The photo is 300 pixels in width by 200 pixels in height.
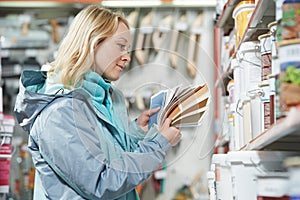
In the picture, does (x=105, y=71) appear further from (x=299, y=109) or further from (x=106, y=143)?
(x=299, y=109)

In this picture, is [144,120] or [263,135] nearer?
[263,135]

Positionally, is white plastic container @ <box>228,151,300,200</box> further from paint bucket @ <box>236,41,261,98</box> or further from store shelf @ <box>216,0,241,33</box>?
store shelf @ <box>216,0,241,33</box>

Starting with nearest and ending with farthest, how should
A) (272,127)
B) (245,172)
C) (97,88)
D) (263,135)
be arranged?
(272,127), (263,135), (245,172), (97,88)

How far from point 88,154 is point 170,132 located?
1.03 ft

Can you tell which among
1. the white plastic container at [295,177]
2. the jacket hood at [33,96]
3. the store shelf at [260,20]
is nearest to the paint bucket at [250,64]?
the store shelf at [260,20]

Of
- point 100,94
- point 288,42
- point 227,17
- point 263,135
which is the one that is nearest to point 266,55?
point 263,135

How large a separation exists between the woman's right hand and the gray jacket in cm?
2

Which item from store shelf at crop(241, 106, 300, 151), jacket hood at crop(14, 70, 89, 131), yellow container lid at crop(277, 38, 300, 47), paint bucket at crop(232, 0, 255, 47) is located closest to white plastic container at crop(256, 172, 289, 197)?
store shelf at crop(241, 106, 300, 151)

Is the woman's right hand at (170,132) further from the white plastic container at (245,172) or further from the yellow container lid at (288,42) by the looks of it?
the yellow container lid at (288,42)

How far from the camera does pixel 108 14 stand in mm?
2398

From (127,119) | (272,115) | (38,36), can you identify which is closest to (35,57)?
(38,36)

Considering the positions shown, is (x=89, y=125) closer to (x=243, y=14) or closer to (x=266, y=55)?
(x=266, y=55)

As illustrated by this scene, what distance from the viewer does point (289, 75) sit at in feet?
4.74

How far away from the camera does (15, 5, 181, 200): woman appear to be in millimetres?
2164
